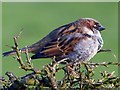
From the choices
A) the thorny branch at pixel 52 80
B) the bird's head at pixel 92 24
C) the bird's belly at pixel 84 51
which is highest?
the bird's head at pixel 92 24

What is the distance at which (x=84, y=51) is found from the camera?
170 inches

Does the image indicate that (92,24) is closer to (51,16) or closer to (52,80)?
(52,80)

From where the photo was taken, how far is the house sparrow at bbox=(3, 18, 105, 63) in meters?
4.26

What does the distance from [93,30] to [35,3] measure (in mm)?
6000

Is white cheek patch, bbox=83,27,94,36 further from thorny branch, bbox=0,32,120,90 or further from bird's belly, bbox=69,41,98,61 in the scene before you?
thorny branch, bbox=0,32,120,90

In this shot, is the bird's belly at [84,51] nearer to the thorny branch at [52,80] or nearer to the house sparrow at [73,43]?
the house sparrow at [73,43]

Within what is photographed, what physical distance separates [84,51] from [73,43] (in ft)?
0.42

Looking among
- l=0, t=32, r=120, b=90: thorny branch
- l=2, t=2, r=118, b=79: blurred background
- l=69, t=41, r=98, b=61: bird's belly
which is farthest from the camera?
l=2, t=2, r=118, b=79: blurred background

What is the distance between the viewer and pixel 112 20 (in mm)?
9156

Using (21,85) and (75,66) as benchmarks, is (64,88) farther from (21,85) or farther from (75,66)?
(75,66)

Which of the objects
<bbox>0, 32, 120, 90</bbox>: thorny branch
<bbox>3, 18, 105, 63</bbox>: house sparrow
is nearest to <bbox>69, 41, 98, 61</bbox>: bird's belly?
<bbox>3, 18, 105, 63</bbox>: house sparrow

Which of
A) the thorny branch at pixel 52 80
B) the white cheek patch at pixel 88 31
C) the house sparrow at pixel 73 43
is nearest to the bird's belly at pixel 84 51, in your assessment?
the house sparrow at pixel 73 43

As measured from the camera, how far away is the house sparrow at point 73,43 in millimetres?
4256

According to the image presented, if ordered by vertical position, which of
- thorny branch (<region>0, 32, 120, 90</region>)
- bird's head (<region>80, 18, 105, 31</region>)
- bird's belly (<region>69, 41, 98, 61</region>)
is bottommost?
bird's belly (<region>69, 41, 98, 61</region>)
